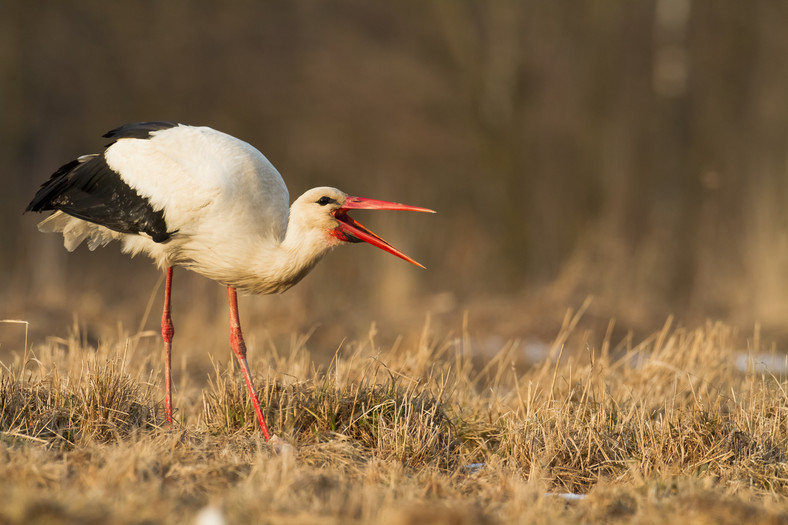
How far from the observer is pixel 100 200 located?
17.7 feet

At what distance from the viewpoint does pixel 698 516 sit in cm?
341

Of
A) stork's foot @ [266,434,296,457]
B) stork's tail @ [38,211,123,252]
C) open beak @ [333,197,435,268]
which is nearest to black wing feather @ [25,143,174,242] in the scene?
stork's tail @ [38,211,123,252]

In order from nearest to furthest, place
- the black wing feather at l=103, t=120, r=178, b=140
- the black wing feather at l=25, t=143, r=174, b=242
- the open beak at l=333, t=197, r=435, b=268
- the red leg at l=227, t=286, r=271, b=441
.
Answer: the red leg at l=227, t=286, r=271, b=441 < the open beak at l=333, t=197, r=435, b=268 < the black wing feather at l=25, t=143, r=174, b=242 < the black wing feather at l=103, t=120, r=178, b=140

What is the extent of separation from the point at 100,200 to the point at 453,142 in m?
16.4

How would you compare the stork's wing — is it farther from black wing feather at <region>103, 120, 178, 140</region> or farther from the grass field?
the grass field

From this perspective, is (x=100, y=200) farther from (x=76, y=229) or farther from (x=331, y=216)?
(x=331, y=216)

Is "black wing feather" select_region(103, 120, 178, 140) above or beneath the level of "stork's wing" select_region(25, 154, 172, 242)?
above

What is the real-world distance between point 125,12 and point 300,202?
18365 millimetres

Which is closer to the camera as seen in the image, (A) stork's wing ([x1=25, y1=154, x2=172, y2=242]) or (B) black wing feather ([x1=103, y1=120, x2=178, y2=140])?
(A) stork's wing ([x1=25, y1=154, x2=172, y2=242])

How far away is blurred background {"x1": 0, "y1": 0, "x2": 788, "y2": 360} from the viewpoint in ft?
36.3

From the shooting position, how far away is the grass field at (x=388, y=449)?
134 inches

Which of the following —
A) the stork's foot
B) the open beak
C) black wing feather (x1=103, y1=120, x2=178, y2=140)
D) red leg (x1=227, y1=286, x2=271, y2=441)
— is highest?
black wing feather (x1=103, y1=120, x2=178, y2=140)

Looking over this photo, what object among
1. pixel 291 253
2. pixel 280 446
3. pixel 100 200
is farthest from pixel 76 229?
pixel 280 446

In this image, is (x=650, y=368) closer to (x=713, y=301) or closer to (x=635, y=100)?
(x=713, y=301)
